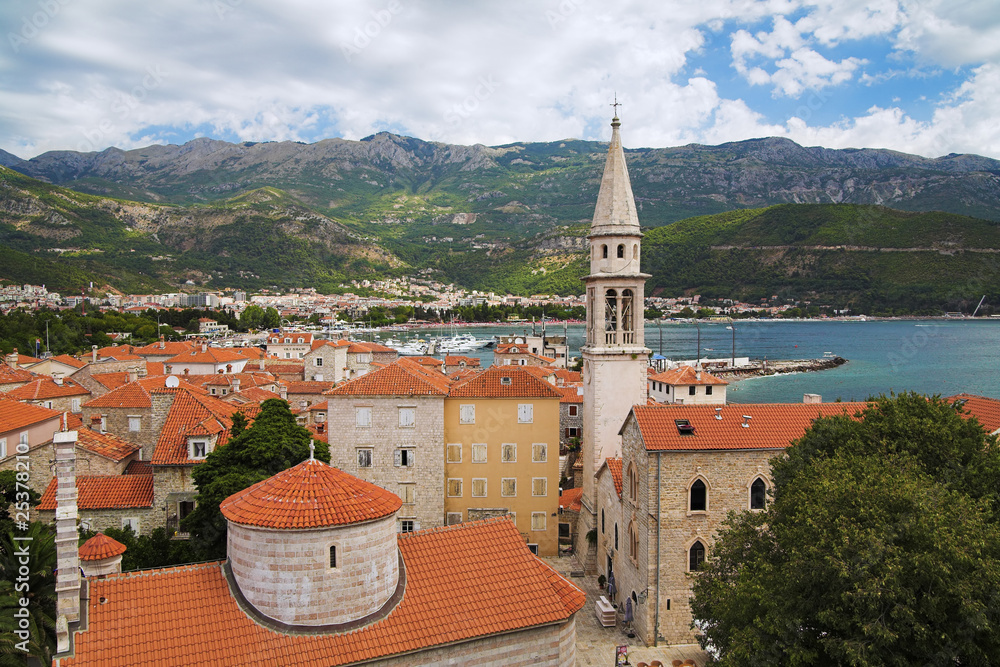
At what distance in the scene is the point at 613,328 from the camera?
26047 mm

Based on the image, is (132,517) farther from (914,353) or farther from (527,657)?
(914,353)

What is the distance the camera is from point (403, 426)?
27766 millimetres

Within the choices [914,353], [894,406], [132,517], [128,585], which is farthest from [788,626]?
[914,353]

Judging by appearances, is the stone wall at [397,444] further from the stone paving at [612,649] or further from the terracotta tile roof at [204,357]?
the terracotta tile roof at [204,357]

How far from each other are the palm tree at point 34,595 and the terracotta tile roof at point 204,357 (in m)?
52.9

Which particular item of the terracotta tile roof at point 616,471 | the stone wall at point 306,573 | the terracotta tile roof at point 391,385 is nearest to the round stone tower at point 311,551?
the stone wall at point 306,573

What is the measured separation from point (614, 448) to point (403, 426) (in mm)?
9424

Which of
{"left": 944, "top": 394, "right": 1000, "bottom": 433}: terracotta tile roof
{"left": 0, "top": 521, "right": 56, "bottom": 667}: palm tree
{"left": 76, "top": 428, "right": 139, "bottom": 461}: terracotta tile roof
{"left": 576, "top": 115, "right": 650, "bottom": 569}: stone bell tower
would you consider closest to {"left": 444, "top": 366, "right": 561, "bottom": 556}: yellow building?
{"left": 576, "top": 115, "right": 650, "bottom": 569}: stone bell tower

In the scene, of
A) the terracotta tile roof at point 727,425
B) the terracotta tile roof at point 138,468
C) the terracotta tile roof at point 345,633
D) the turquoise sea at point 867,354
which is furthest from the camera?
the turquoise sea at point 867,354

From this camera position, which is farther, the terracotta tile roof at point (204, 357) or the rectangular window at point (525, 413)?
the terracotta tile roof at point (204, 357)

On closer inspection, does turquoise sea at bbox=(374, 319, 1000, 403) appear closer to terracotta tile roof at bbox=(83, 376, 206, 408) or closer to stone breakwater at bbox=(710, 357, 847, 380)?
stone breakwater at bbox=(710, 357, 847, 380)

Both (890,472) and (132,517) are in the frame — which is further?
(132,517)

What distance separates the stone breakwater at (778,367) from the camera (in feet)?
342

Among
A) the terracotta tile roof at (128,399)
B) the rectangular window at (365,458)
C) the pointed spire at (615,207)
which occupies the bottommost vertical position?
the rectangular window at (365,458)
